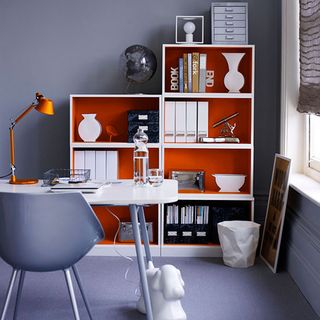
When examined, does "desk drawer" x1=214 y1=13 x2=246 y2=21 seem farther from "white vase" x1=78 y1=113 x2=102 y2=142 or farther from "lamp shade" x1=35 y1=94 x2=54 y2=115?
"lamp shade" x1=35 y1=94 x2=54 y2=115

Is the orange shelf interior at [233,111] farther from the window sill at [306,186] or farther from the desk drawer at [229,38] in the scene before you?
the window sill at [306,186]

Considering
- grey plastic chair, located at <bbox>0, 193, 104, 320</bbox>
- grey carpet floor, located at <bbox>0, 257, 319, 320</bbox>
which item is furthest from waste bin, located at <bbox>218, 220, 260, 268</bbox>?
grey plastic chair, located at <bbox>0, 193, 104, 320</bbox>

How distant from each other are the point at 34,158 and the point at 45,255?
7.41 feet

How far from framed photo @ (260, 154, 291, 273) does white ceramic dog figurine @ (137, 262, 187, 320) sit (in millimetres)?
1214

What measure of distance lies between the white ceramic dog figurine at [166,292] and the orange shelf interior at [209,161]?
171 centimetres

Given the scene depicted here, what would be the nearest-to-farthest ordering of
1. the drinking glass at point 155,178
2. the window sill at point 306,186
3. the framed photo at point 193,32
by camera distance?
the drinking glass at point 155,178 < the window sill at point 306,186 < the framed photo at point 193,32

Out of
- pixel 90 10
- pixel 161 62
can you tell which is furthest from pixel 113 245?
pixel 90 10

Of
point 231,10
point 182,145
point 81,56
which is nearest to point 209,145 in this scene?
point 182,145

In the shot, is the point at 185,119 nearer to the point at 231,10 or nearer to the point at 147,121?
the point at 147,121

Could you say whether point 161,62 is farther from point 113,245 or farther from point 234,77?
point 113,245

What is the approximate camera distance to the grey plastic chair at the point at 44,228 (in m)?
2.66

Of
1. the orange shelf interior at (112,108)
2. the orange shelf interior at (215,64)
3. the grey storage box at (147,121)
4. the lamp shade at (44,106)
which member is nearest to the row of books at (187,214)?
the grey storage box at (147,121)

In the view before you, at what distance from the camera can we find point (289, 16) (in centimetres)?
444

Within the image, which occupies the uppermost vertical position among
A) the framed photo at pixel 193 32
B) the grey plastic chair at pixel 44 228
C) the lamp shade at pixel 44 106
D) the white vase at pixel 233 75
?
the framed photo at pixel 193 32
